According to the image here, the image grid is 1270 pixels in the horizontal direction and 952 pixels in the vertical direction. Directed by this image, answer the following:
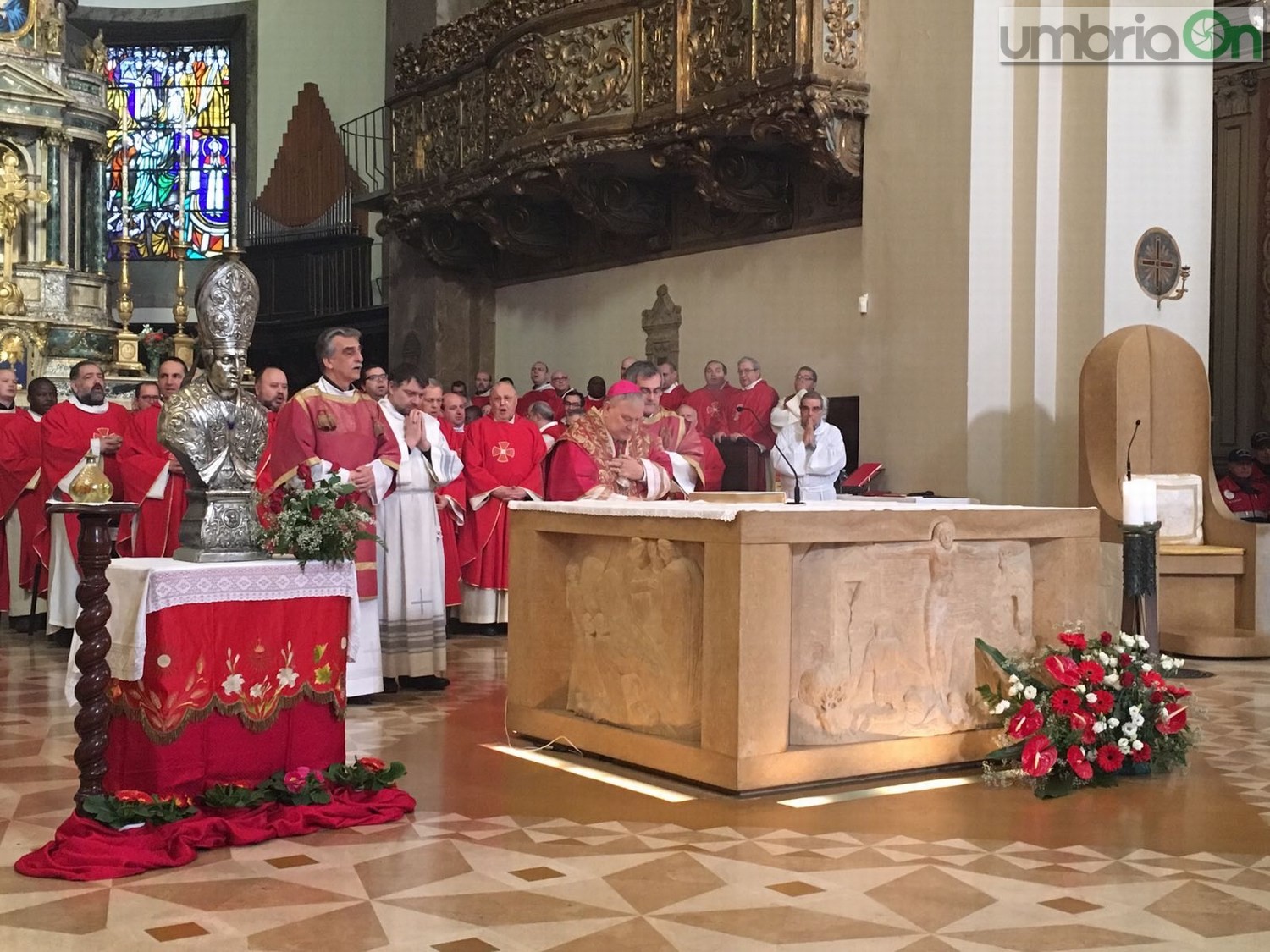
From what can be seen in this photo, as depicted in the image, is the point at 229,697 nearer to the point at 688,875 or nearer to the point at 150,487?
the point at 688,875

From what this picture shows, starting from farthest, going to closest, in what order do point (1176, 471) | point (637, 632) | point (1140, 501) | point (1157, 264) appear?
point (1157, 264) < point (1176, 471) < point (1140, 501) < point (637, 632)

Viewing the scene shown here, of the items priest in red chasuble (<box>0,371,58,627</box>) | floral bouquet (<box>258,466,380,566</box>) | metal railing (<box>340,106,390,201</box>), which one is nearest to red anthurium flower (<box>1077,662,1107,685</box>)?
floral bouquet (<box>258,466,380,566</box>)

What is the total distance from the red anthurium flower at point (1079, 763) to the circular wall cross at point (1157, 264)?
6595 millimetres

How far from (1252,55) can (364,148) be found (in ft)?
42.0

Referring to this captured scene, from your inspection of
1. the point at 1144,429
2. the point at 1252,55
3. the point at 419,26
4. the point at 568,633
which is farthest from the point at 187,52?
the point at 568,633

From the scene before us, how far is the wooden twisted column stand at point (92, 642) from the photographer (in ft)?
16.4

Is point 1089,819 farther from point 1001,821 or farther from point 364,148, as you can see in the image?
point 364,148

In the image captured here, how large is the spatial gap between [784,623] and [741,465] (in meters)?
6.54

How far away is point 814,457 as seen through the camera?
11297 mm

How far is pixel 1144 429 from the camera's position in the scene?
1076 cm

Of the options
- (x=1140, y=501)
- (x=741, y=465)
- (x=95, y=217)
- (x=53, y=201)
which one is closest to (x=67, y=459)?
(x=741, y=465)

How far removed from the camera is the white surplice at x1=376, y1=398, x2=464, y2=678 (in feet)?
27.5

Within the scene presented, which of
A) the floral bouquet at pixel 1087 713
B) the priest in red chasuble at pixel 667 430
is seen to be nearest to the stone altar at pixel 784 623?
the floral bouquet at pixel 1087 713

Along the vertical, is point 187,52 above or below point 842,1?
above
